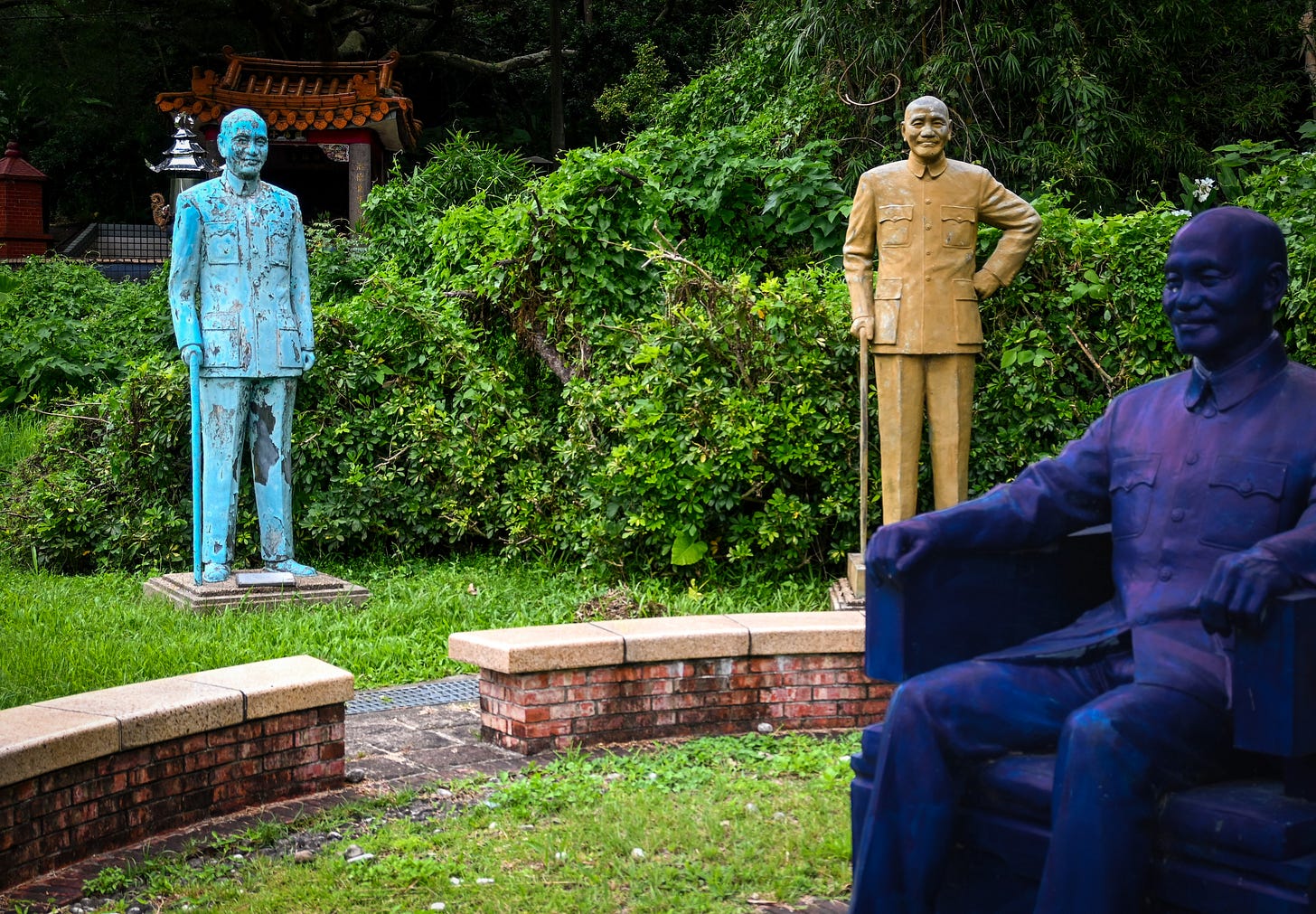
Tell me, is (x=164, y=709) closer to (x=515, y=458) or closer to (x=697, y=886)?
(x=697, y=886)

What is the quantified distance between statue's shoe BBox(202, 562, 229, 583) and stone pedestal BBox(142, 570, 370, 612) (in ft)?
0.10

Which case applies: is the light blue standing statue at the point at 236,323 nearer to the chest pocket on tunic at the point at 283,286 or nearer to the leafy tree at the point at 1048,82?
the chest pocket on tunic at the point at 283,286

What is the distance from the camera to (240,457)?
7730 mm

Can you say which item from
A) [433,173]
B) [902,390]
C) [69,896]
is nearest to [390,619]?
[902,390]

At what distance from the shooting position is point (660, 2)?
68.2ft

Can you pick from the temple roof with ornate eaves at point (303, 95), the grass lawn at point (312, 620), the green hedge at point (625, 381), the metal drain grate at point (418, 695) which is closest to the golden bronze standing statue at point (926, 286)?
the green hedge at point (625, 381)

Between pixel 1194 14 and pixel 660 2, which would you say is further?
pixel 660 2

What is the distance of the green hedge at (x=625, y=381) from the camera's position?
7.82 m

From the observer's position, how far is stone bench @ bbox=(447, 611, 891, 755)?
17.4 feet

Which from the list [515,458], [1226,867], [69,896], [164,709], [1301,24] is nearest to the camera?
[1226,867]

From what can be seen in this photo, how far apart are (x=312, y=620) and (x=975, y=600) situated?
4494 millimetres

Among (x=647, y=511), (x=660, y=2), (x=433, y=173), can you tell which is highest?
(x=660, y=2)

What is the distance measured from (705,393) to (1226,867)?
17.3 feet

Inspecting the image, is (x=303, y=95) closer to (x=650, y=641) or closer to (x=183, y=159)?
(x=183, y=159)
